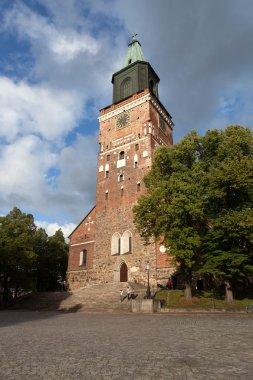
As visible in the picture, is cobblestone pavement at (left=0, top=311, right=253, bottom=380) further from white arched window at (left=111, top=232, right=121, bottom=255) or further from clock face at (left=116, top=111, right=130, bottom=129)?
clock face at (left=116, top=111, right=130, bottom=129)

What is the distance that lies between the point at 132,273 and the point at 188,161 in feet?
51.7

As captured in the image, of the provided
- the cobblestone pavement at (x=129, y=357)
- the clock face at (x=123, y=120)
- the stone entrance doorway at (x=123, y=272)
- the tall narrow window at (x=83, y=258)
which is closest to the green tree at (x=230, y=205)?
the cobblestone pavement at (x=129, y=357)

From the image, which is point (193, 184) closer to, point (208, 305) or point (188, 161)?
point (188, 161)

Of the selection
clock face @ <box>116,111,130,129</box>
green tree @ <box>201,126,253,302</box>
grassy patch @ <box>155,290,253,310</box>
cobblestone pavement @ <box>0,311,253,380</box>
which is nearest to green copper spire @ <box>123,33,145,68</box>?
clock face @ <box>116,111,130,129</box>

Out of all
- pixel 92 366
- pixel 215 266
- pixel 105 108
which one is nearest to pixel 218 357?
pixel 92 366

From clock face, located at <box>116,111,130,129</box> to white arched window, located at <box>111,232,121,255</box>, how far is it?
16181mm

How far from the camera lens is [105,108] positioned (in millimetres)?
46000

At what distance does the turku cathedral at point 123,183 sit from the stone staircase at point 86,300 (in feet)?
12.6

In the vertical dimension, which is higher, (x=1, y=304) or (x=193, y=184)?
(x=193, y=184)

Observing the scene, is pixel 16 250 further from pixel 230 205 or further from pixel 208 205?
pixel 230 205

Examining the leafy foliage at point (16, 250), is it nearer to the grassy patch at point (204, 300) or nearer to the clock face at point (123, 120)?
the grassy patch at point (204, 300)

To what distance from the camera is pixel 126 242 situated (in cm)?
3634

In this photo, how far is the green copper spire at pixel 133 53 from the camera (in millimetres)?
46312

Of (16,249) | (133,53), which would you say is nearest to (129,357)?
(16,249)
